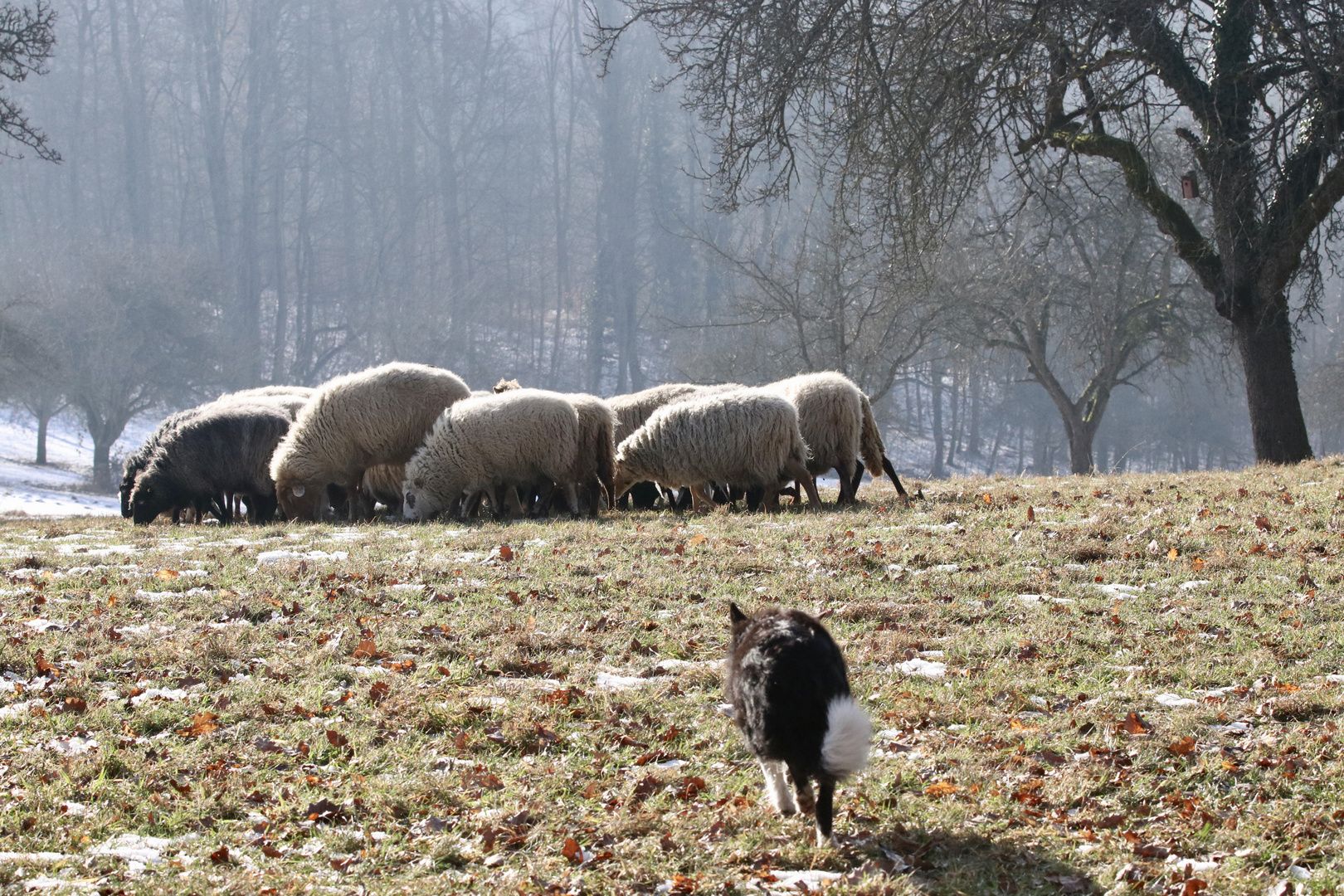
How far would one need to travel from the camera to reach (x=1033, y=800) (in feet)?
13.3

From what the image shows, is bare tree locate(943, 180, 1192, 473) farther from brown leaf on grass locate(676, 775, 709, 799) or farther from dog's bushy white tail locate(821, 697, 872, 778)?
dog's bushy white tail locate(821, 697, 872, 778)

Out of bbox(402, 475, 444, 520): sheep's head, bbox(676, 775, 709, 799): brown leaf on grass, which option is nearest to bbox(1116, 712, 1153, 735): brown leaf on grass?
bbox(676, 775, 709, 799): brown leaf on grass

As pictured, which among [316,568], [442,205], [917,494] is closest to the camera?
[316,568]

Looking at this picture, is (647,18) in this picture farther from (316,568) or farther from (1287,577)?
(1287,577)

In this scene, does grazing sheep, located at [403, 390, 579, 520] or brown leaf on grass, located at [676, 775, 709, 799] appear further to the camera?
grazing sheep, located at [403, 390, 579, 520]

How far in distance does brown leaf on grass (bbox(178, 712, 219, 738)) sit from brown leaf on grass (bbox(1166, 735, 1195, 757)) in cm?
400

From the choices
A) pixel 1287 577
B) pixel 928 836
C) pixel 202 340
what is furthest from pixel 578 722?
pixel 202 340

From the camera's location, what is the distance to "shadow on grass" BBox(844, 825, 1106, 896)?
3.43m

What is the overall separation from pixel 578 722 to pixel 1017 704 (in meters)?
2.00

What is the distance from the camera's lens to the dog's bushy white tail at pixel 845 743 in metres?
3.49

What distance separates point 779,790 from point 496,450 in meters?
9.35

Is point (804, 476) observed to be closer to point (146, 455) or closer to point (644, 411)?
point (644, 411)

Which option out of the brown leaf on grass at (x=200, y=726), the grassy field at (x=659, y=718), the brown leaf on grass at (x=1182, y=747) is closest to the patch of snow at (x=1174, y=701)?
the grassy field at (x=659, y=718)

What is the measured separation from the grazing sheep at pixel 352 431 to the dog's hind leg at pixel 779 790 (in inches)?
416
